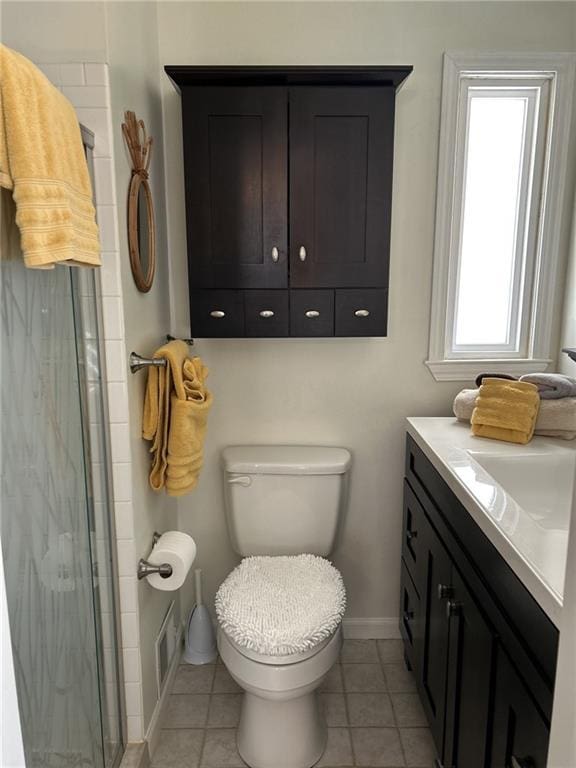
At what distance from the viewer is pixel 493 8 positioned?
185 centimetres

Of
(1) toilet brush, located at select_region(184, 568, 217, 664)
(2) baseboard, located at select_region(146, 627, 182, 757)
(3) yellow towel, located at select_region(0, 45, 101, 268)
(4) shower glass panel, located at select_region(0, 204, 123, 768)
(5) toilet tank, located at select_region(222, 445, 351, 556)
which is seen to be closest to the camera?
(3) yellow towel, located at select_region(0, 45, 101, 268)

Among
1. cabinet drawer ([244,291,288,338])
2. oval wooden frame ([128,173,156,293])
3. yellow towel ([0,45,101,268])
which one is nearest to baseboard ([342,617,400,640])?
cabinet drawer ([244,291,288,338])

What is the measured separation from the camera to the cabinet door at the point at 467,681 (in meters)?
1.19

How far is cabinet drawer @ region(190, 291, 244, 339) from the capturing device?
1864 mm

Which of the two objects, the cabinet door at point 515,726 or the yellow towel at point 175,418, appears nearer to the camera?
the cabinet door at point 515,726

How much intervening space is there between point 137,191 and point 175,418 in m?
0.64

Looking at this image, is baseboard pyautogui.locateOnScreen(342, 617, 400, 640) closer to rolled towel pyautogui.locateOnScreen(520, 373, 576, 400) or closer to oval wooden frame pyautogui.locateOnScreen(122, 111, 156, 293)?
rolled towel pyautogui.locateOnScreen(520, 373, 576, 400)

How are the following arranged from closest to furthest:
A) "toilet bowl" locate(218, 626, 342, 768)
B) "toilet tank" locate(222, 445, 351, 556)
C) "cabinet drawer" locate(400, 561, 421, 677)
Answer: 1. "toilet bowl" locate(218, 626, 342, 768)
2. "cabinet drawer" locate(400, 561, 421, 677)
3. "toilet tank" locate(222, 445, 351, 556)

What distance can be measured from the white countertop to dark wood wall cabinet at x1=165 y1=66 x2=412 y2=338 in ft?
1.48

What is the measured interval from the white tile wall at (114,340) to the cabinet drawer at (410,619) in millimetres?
880

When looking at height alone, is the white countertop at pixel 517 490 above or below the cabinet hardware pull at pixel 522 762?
above

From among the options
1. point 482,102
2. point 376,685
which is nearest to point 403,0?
point 482,102

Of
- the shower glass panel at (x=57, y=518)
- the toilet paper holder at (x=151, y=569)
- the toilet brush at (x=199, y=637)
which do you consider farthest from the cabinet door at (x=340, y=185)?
the toilet brush at (x=199, y=637)

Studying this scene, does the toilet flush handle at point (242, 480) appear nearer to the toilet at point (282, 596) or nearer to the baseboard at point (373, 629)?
the toilet at point (282, 596)
